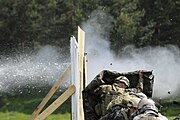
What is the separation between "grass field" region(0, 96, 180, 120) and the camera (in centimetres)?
2250

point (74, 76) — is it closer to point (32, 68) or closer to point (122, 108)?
point (122, 108)

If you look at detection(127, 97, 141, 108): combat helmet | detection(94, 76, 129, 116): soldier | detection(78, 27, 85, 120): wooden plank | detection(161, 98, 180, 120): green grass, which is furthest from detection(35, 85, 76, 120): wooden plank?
detection(161, 98, 180, 120): green grass

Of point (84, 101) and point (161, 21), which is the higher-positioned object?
point (161, 21)

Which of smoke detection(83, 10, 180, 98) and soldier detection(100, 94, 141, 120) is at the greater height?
smoke detection(83, 10, 180, 98)

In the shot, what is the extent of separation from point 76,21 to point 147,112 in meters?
20.8

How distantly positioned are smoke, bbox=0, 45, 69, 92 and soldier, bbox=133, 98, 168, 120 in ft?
47.3

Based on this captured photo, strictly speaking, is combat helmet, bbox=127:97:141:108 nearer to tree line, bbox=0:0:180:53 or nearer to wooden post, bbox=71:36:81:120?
wooden post, bbox=71:36:81:120

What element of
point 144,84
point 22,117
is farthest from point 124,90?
point 22,117

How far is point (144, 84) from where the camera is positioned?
9391mm

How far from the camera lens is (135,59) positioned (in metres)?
24.7

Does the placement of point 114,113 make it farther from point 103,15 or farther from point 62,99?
point 103,15

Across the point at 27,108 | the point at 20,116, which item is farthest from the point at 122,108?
the point at 27,108

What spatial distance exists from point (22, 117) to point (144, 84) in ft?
45.8

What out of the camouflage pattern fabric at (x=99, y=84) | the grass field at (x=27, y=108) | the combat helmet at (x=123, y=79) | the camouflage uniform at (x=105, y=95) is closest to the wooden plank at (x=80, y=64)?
the camouflage pattern fabric at (x=99, y=84)
